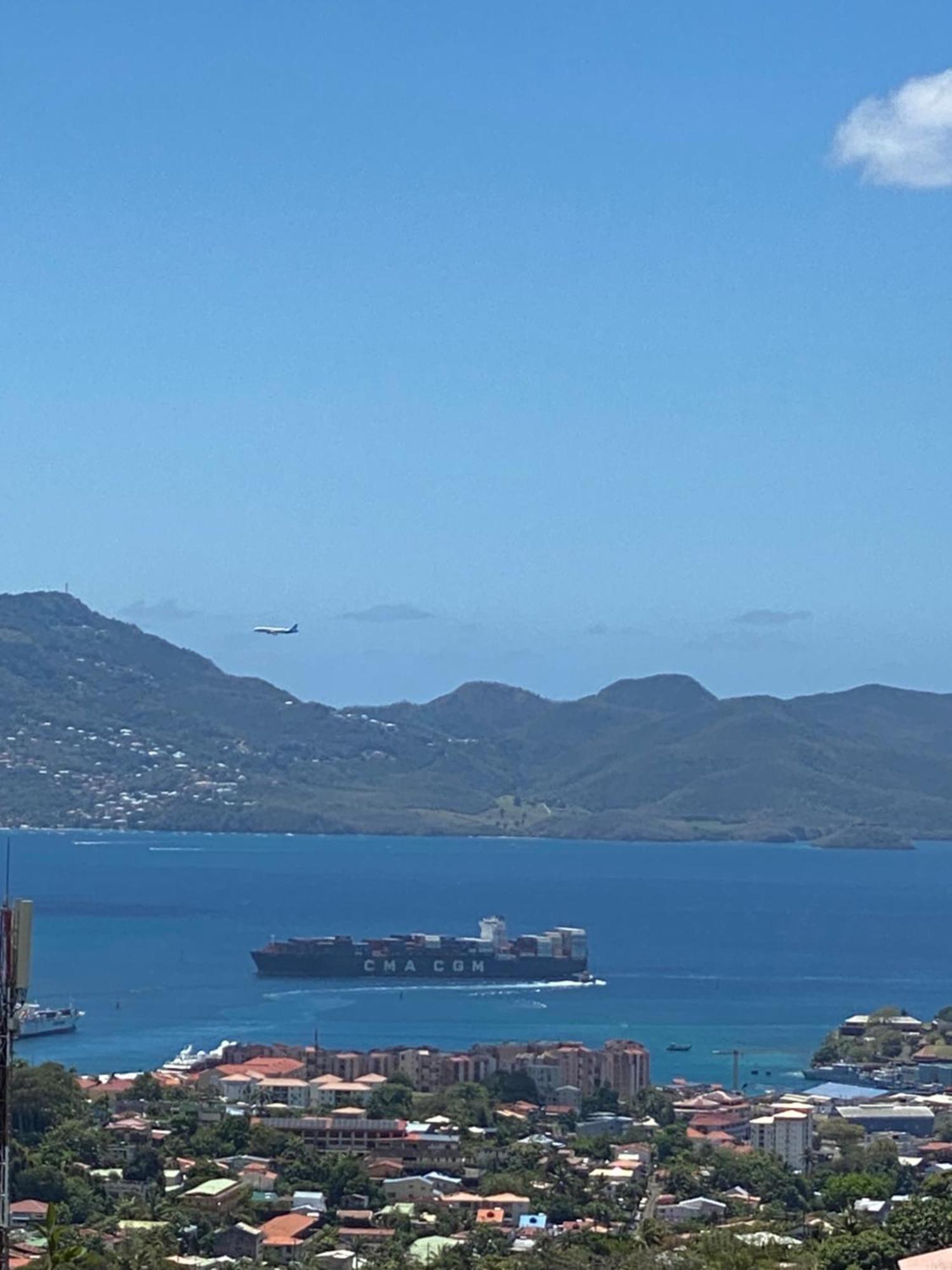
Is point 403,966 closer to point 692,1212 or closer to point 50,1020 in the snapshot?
point 50,1020

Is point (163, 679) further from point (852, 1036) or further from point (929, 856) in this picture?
point (852, 1036)

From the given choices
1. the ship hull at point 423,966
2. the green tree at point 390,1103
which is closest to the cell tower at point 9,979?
the green tree at point 390,1103

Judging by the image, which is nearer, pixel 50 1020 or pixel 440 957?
pixel 50 1020

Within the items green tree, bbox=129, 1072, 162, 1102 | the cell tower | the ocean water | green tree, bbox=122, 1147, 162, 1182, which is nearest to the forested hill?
the ocean water

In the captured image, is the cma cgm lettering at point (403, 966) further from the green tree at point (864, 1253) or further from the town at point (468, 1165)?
the green tree at point (864, 1253)

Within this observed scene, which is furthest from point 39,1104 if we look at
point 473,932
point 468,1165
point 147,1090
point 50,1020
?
point 473,932
